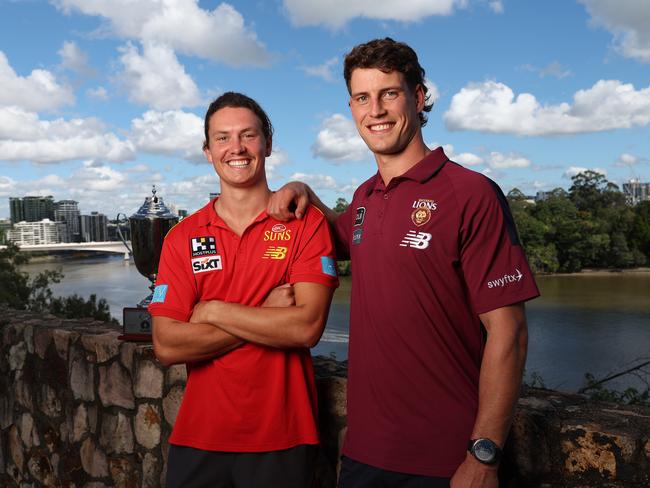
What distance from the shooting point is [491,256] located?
126cm

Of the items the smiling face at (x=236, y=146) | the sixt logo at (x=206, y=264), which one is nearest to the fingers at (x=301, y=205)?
the smiling face at (x=236, y=146)

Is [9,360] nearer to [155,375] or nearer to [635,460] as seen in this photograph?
[155,375]

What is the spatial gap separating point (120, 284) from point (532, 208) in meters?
22.5

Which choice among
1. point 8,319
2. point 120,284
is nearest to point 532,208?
point 120,284

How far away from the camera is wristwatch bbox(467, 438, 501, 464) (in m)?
1.21

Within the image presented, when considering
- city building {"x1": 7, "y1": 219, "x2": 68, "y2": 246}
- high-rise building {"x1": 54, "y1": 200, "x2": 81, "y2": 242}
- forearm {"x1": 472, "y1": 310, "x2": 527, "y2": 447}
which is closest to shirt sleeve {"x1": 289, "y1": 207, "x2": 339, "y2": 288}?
forearm {"x1": 472, "y1": 310, "x2": 527, "y2": 447}

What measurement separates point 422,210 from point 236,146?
612 mm

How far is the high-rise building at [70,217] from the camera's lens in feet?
91.5

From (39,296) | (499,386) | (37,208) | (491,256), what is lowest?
(39,296)

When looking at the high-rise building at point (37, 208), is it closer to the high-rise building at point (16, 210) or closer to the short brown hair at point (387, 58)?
the high-rise building at point (16, 210)

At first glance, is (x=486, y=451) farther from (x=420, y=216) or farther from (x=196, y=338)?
(x=196, y=338)

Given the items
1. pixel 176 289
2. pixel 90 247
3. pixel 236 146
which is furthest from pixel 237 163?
pixel 90 247

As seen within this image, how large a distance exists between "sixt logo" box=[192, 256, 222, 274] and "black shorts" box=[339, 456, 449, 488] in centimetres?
61

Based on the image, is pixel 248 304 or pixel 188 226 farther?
pixel 188 226
